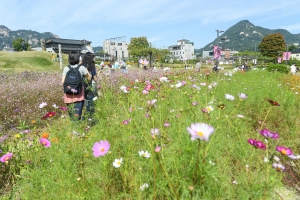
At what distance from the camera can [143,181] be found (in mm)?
1346

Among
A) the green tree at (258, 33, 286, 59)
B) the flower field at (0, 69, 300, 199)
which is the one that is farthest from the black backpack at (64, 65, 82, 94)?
the green tree at (258, 33, 286, 59)

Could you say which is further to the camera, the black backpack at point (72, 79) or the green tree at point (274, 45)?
the green tree at point (274, 45)

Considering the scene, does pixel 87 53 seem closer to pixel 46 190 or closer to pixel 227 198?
pixel 46 190

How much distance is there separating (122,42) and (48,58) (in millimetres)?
81534

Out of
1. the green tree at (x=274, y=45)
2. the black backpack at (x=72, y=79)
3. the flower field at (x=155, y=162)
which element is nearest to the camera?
the flower field at (x=155, y=162)

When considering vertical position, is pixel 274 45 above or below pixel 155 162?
above

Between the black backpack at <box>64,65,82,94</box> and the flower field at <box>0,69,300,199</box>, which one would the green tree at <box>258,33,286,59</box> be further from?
the black backpack at <box>64,65,82,94</box>

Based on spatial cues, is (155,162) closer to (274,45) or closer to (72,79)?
(72,79)

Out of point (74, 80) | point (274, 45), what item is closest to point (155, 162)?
point (74, 80)

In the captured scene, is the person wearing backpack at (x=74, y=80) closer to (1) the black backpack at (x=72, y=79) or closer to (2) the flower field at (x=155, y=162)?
(1) the black backpack at (x=72, y=79)

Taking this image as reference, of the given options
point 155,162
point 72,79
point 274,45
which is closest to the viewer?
point 155,162

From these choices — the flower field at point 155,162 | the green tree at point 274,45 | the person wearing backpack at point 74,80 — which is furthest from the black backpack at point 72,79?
the green tree at point 274,45

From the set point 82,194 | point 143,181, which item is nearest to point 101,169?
point 82,194

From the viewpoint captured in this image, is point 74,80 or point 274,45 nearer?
point 74,80
